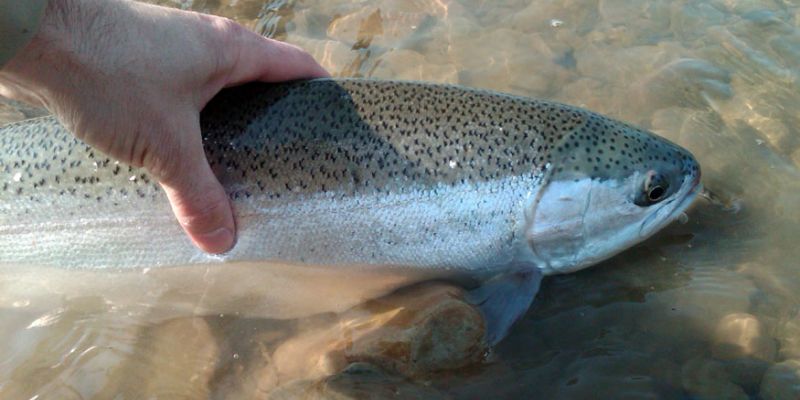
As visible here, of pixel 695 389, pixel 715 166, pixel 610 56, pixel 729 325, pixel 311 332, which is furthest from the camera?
pixel 610 56

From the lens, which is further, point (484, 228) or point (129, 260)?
point (129, 260)

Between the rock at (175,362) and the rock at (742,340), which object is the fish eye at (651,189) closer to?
the rock at (742,340)

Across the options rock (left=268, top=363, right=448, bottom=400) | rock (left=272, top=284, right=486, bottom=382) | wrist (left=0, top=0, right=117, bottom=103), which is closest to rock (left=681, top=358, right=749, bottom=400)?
rock (left=272, top=284, right=486, bottom=382)

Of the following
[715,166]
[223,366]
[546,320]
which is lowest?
[223,366]

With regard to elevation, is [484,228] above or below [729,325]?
above

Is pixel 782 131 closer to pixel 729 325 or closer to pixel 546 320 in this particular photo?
pixel 729 325

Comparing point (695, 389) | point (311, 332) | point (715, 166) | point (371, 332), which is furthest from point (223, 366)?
point (715, 166)
